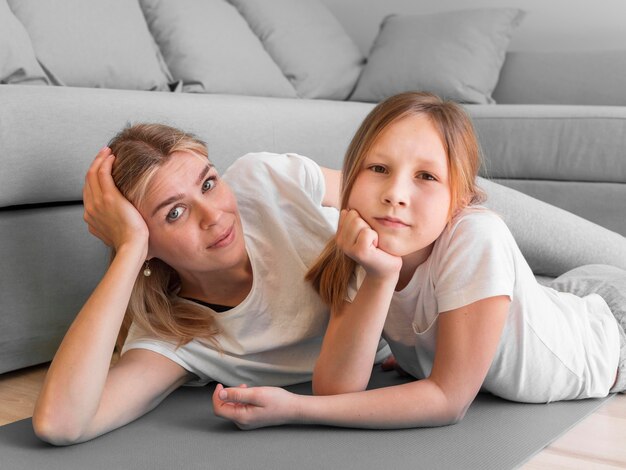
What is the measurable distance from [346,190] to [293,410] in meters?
0.34

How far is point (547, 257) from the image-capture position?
184cm

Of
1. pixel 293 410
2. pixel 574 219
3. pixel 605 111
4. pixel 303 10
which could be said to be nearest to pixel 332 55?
pixel 303 10

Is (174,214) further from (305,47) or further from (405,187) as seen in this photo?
(305,47)

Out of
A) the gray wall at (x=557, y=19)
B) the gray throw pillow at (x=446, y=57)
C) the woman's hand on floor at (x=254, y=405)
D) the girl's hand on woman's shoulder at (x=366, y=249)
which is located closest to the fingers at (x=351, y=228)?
the girl's hand on woman's shoulder at (x=366, y=249)

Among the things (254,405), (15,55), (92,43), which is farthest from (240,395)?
(92,43)

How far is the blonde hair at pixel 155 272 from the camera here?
124cm

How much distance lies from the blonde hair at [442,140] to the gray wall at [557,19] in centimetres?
221

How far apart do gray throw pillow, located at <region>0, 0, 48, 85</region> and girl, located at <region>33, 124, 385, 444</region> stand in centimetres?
68

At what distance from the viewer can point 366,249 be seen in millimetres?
1077

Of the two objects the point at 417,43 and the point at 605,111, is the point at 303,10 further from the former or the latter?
the point at 605,111

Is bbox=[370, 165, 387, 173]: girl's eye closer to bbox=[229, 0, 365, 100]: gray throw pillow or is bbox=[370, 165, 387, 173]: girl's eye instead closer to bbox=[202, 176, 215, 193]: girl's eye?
bbox=[202, 176, 215, 193]: girl's eye

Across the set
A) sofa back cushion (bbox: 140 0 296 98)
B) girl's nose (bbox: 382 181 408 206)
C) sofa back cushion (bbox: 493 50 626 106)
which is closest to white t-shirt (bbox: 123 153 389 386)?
girl's nose (bbox: 382 181 408 206)

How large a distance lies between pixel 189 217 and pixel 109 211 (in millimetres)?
128

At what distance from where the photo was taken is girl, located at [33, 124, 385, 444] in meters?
1.16
